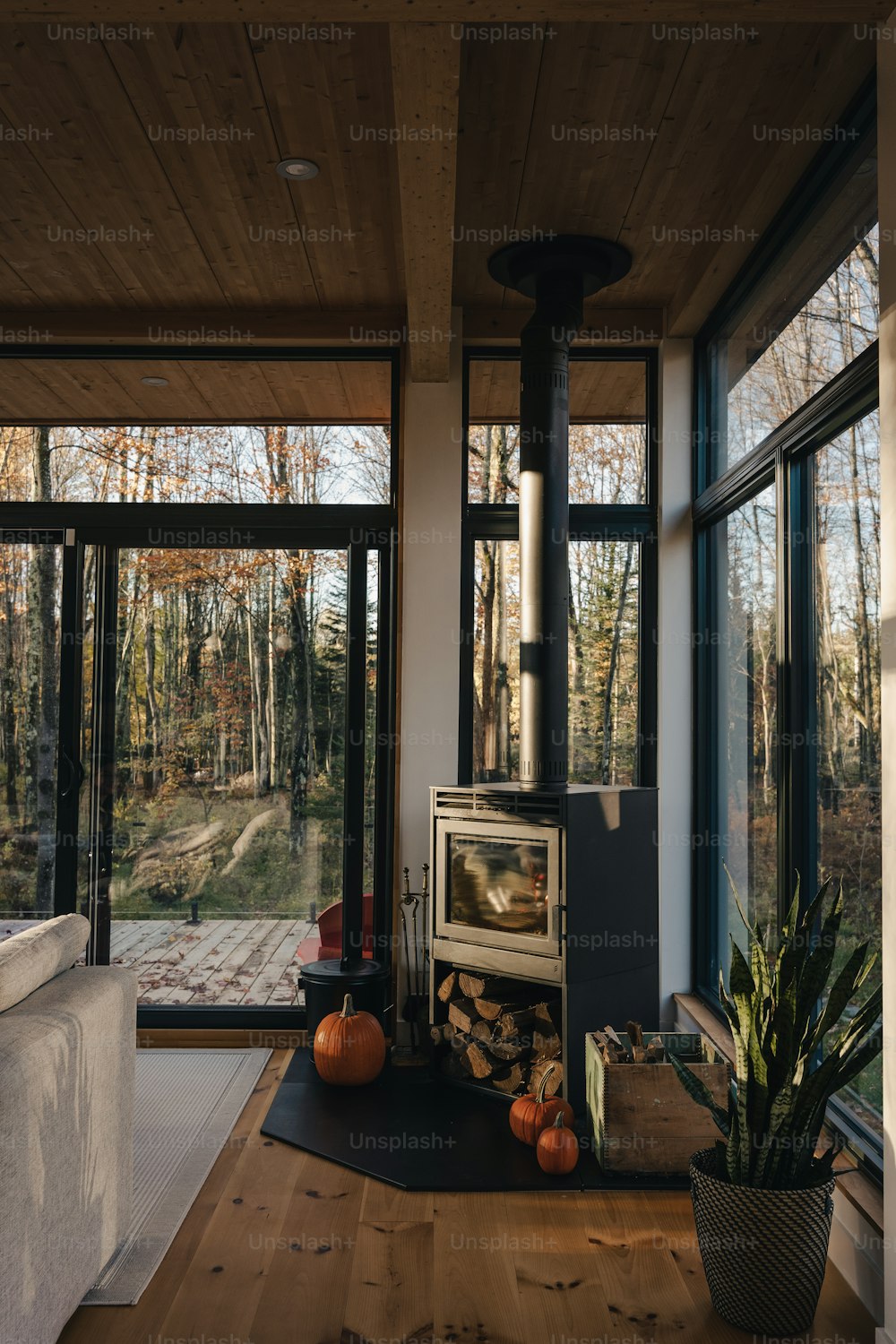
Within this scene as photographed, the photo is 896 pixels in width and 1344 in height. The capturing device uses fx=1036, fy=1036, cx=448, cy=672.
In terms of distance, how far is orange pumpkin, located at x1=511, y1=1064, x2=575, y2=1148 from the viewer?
326 centimetres

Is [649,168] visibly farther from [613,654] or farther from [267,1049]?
[267,1049]

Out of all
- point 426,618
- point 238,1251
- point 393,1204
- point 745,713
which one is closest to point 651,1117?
point 393,1204

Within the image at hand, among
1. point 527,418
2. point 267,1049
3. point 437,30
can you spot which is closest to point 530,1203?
point 267,1049

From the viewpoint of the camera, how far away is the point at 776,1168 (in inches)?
93.7

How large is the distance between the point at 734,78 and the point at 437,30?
98cm

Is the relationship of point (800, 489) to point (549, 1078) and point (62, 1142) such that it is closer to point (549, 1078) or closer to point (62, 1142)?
point (549, 1078)

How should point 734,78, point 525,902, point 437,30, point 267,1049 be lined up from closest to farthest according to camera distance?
point 437,30 → point 734,78 → point 525,902 → point 267,1049

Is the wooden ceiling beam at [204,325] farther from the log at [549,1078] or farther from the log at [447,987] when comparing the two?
the log at [549,1078]

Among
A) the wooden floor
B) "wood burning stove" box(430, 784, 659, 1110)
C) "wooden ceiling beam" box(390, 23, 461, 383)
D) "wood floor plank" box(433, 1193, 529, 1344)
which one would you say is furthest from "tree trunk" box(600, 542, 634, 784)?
"wood floor plank" box(433, 1193, 529, 1344)

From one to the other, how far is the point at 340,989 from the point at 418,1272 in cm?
157

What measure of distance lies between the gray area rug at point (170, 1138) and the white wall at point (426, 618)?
2.77 ft

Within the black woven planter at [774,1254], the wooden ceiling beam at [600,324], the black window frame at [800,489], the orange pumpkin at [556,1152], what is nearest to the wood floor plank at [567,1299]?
the black woven planter at [774,1254]

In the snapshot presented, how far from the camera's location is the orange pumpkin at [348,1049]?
3750 mm

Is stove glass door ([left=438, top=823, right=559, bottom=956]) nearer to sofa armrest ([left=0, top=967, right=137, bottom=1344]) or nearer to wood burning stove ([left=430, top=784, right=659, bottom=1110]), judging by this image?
wood burning stove ([left=430, top=784, right=659, bottom=1110])
